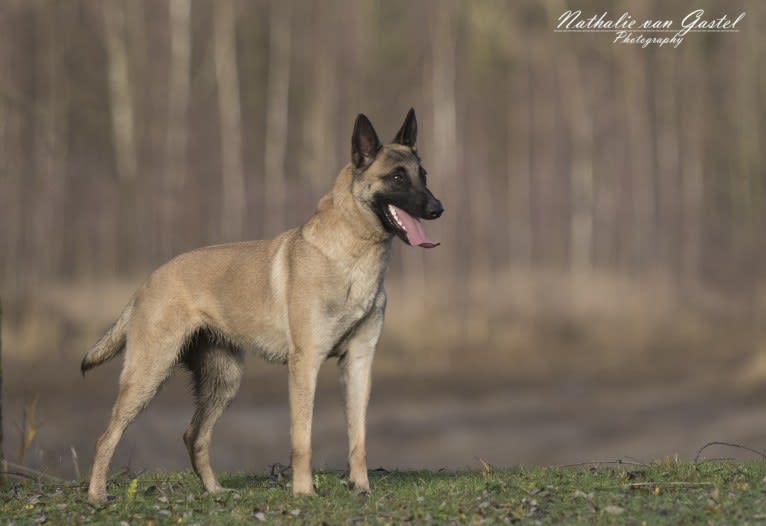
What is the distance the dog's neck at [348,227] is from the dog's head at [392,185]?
70 millimetres

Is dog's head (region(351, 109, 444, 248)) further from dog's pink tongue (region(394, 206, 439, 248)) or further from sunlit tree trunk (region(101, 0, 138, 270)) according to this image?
sunlit tree trunk (region(101, 0, 138, 270))

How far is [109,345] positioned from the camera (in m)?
10.4

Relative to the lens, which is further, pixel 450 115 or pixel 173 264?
pixel 450 115

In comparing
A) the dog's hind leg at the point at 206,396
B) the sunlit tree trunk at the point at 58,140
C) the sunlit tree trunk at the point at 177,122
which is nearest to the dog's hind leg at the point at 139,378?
the dog's hind leg at the point at 206,396

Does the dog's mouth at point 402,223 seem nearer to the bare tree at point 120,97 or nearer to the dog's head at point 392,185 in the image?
the dog's head at point 392,185

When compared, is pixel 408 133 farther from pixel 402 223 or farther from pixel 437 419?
pixel 437 419

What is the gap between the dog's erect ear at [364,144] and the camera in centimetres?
948

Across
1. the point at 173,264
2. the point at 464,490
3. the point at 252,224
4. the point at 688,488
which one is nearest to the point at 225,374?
the point at 173,264

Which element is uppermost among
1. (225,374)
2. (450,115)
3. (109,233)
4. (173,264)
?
(450,115)

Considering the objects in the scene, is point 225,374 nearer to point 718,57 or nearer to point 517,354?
point 517,354

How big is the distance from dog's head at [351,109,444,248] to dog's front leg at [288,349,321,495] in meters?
1.26

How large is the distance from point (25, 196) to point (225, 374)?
2055cm

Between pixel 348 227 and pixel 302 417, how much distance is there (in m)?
1.59

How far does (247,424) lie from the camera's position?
20328 mm
